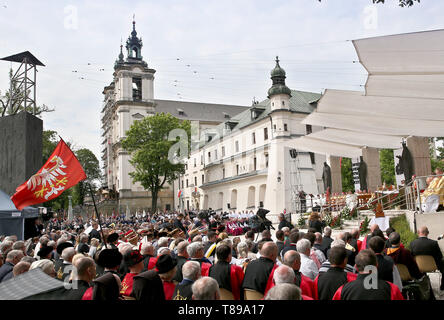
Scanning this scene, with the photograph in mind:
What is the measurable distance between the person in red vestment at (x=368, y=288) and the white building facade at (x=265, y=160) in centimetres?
2933

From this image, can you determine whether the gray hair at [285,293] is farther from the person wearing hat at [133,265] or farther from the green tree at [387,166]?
the green tree at [387,166]

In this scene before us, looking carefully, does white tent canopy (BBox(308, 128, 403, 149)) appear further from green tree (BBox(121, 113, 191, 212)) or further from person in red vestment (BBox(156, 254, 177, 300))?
green tree (BBox(121, 113, 191, 212))

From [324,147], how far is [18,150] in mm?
15229

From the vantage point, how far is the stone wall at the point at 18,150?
15.3 metres

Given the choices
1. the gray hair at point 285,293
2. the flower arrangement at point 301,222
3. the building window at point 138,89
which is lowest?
the flower arrangement at point 301,222

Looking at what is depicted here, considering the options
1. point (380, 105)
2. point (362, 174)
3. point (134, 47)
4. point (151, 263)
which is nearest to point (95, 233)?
point (151, 263)

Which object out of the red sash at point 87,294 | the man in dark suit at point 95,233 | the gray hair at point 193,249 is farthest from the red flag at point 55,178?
the red sash at point 87,294

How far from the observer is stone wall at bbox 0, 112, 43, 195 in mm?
15258

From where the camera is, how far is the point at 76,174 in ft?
25.1

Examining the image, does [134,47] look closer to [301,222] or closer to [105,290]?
[301,222]
